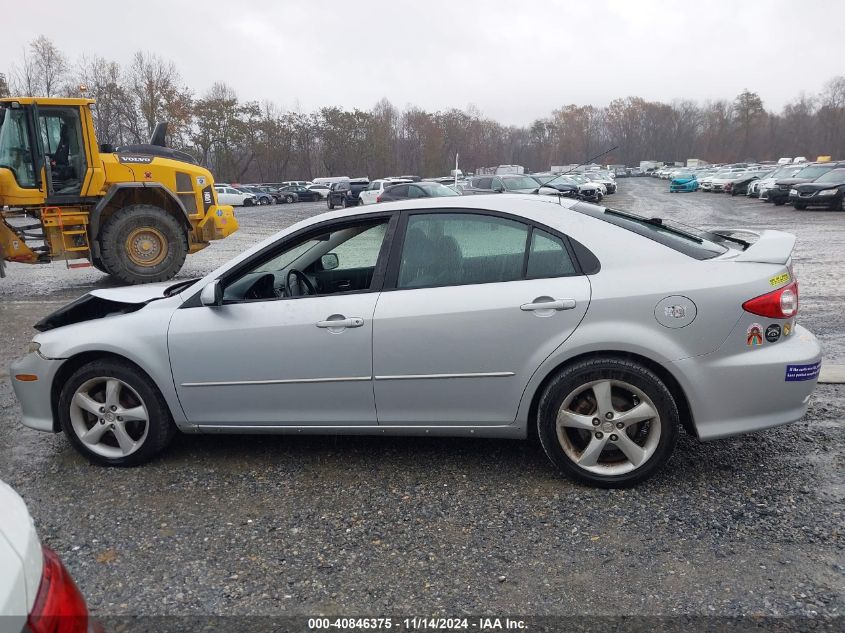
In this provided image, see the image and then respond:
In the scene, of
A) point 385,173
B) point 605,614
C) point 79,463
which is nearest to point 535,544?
point 605,614

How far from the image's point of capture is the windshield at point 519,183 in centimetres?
2419

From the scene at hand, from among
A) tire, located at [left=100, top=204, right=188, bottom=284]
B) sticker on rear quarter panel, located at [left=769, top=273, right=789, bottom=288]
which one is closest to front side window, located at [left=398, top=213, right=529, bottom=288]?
sticker on rear quarter panel, located at [left=769, top=273, right=789, bottom=288]

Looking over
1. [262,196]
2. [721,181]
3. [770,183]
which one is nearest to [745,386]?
[770,183]

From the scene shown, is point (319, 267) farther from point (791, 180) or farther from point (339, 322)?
point (791, 180)

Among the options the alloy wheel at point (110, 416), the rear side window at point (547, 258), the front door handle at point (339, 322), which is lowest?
the alloy wheel at point (110, 416)

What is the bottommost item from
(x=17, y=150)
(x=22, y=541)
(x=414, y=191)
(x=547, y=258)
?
(x=22, y=541)

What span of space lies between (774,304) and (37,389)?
420 cm

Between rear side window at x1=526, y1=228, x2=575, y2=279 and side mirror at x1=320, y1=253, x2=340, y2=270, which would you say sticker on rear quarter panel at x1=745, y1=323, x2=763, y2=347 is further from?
side mirror at x1=320, y1=253, x2=340, y2=270

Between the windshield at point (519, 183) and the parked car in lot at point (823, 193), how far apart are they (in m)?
9.71

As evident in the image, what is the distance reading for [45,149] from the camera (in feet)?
33.9

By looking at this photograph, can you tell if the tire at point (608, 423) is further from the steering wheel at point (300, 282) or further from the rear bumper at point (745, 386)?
the steering wheel at point (300, 282)

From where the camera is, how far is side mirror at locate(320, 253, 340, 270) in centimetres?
459

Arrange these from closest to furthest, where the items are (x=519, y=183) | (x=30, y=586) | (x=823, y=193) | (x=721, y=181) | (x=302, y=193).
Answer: (x=30, y=586)
(x=823, y=193)
(x=519, y=183)
(x=721, y=181)
(x=302, y=193)

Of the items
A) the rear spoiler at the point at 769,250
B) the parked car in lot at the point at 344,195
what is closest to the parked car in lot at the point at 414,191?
the parked car in lot at the point at 344,195
